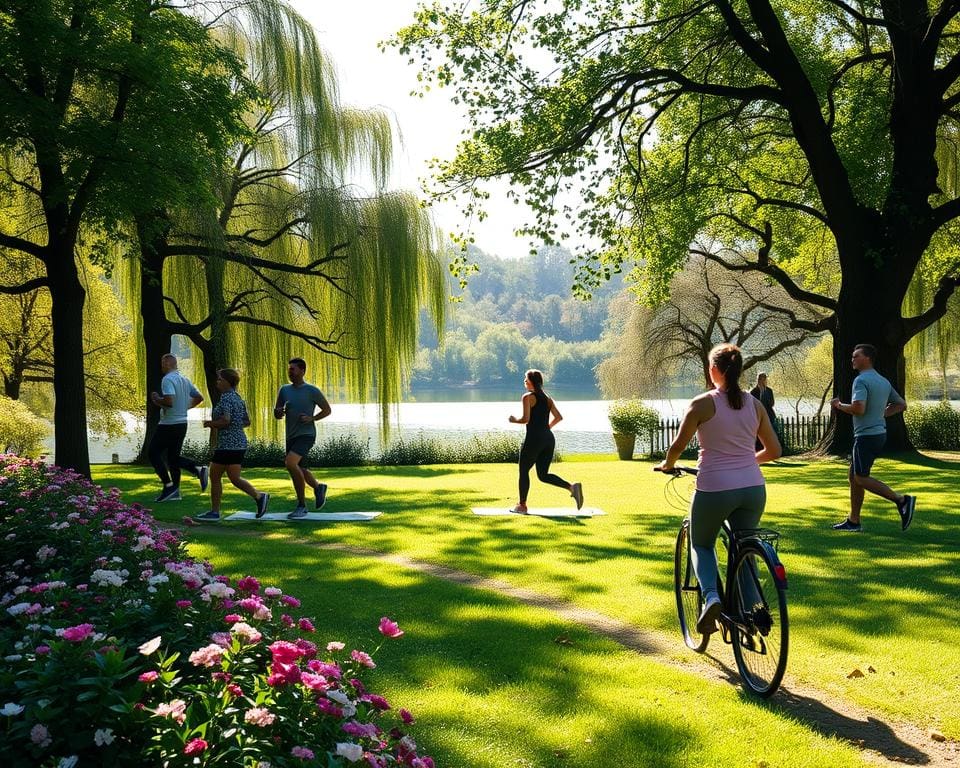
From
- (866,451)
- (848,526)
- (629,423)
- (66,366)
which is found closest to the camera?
(866,451)

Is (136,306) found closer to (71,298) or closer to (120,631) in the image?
(71,298)

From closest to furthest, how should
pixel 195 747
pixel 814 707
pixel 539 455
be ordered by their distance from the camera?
pixel 195 747, pixel 814 707, pixel 539 455

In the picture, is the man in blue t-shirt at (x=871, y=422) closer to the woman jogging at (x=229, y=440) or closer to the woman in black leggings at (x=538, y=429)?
the woman in black leggings at (x=538, y=429)

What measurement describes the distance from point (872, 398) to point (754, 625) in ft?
19.0

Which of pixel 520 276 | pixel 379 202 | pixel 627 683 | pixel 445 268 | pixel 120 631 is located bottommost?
pixel 627 683

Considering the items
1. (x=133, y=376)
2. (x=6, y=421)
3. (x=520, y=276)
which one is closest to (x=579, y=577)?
(x=6, y=421)

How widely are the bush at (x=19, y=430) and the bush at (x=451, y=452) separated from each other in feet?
→ 31.6

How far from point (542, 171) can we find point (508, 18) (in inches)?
130

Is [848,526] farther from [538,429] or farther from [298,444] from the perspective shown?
[298,444]

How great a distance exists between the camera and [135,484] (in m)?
16.7

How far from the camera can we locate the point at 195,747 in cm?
204

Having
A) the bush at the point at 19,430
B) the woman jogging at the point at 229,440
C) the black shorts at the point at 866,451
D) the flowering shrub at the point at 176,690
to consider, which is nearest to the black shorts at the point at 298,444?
the woman jogging at the point at 229,440

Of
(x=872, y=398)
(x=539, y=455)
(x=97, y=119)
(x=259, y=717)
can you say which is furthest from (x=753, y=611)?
(x=97, y=119)

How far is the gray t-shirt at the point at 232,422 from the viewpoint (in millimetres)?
11273
